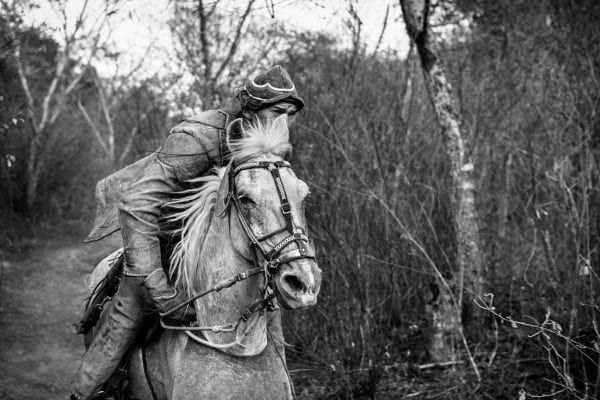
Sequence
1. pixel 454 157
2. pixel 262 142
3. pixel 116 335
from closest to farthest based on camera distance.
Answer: pixel 262 142 → pixel 116 335 → pixel 454 157

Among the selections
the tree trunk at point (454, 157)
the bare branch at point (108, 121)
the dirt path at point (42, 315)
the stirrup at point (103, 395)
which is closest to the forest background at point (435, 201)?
the tree trunk at point (454, 157)

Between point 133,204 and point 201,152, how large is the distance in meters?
0.44

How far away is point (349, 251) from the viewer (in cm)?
562

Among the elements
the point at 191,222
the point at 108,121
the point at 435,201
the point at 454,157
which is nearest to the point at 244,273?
the point at 191,222

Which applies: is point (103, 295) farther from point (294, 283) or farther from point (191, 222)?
point (294, 283)

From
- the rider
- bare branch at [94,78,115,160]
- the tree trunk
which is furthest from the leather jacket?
bare branch at [94,78,115,160]

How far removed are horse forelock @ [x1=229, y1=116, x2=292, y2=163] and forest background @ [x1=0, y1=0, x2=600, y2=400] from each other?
435mm

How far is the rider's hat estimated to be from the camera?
11.0ft

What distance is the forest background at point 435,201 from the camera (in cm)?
559

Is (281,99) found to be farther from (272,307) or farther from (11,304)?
(11,304)

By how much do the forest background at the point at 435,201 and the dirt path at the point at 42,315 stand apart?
8.74ft

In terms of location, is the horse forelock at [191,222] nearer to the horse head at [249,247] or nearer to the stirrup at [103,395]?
the horse head at [249,247]

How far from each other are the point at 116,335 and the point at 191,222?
0.77m

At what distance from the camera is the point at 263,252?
9.09ft
